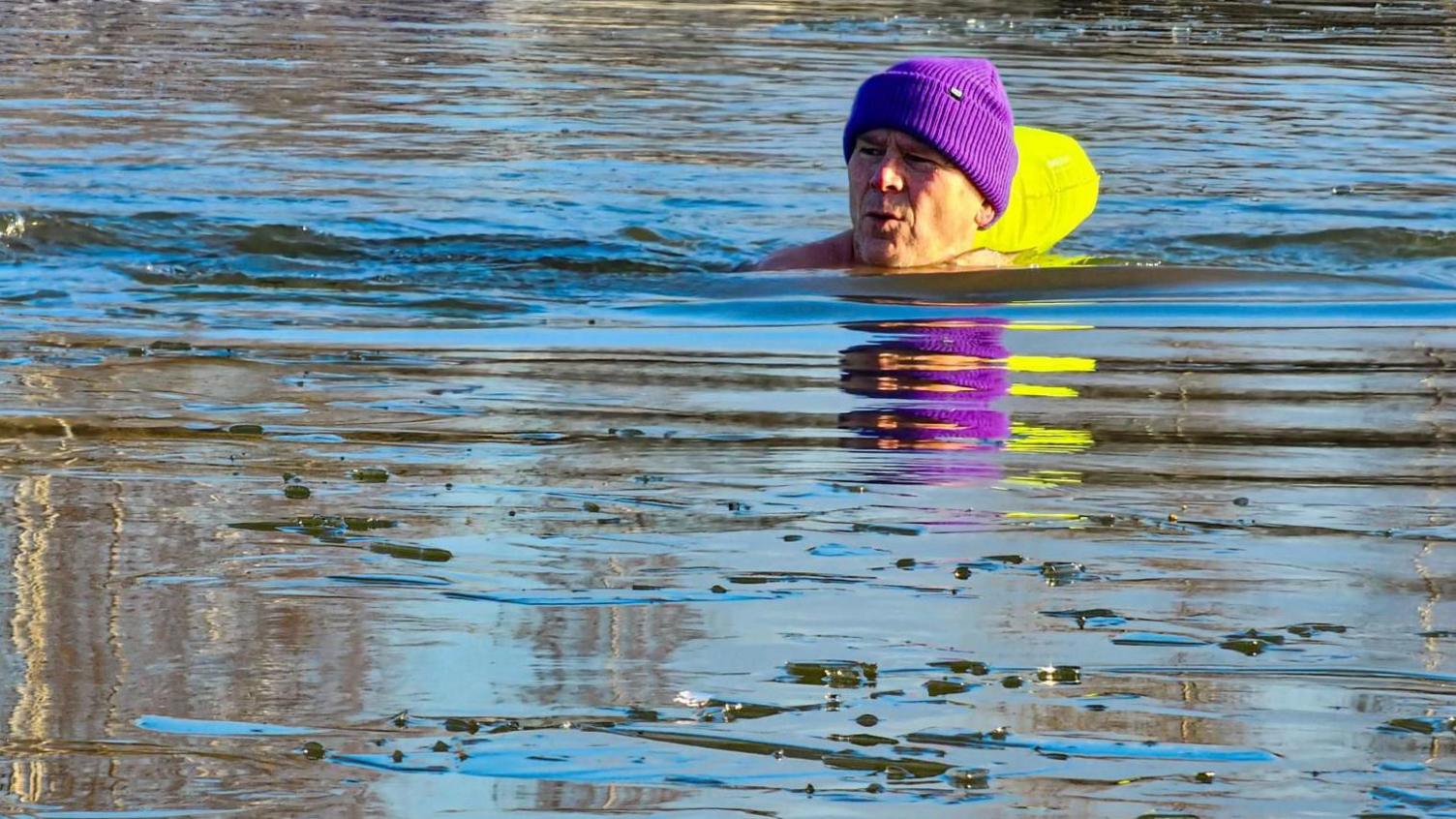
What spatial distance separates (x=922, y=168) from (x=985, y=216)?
0.32 meters

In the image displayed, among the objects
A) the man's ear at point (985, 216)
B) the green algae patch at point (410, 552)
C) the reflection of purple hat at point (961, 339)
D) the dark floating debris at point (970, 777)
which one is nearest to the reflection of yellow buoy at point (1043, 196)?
the man's ear at point (985, 216)

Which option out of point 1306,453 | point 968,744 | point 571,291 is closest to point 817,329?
point 571,291

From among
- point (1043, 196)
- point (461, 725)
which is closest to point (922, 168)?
point (1043, 196)

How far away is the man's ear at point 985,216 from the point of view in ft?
25.1

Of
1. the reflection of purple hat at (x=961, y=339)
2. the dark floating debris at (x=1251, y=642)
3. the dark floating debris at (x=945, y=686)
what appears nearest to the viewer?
the dark floating debris at (x=945, y=686)

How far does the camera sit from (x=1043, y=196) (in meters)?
8.28

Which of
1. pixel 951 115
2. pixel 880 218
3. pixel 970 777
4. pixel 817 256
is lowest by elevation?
pixel 970 777

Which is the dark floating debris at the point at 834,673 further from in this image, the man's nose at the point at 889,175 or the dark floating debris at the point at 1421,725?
the man's nose at the point at 889,175

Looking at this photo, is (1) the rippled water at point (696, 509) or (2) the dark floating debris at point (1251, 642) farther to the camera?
(2) the dark floating debris at point (1251, 642)

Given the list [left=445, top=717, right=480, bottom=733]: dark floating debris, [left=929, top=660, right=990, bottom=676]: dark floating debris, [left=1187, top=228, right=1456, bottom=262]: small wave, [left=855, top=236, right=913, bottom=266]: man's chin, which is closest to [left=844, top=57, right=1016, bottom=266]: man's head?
[left=855, top=236, right=913, bottom=266]: man's chin

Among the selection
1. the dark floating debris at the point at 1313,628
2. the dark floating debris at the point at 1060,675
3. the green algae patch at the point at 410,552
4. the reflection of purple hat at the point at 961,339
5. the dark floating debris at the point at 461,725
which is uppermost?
the reflection of purple hat at the point at 961,339

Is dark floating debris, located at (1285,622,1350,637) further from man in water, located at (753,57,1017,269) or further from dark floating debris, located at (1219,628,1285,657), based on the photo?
man in water, located at (753,57,1017,269)

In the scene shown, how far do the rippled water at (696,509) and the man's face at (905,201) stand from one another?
271 mm

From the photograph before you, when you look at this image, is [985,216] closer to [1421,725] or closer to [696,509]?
[696,509]
